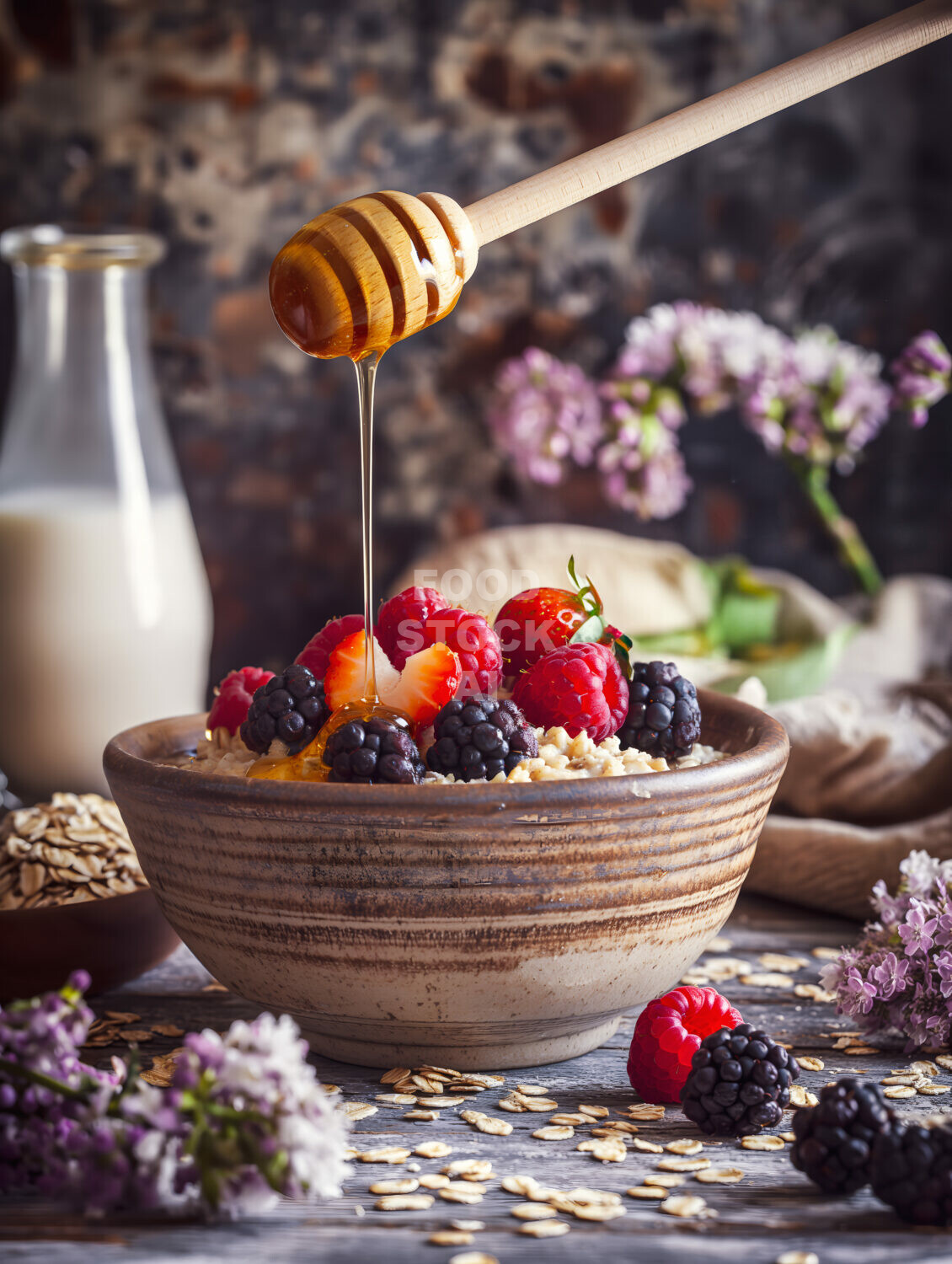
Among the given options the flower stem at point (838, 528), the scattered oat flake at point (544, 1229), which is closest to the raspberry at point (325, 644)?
the scattered oat flake at point (544, 1229)

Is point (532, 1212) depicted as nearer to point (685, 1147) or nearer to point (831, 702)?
point (685, 1147)

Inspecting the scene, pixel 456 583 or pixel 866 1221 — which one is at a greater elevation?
pixel 456 583

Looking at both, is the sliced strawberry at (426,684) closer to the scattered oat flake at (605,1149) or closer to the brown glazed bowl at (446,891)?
the brown glazed bowl at (446,891)

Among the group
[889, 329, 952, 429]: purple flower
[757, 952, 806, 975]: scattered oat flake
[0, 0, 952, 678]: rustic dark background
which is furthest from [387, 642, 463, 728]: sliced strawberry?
[0, 0, 952, 678]: rustic dark background

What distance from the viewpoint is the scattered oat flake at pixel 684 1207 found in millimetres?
772

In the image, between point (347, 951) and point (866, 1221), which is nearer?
point (866, 1221)

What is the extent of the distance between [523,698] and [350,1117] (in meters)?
0.33

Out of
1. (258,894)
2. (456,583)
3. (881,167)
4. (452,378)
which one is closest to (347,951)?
(258,894)

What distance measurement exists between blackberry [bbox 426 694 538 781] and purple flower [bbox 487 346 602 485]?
146 centimetres

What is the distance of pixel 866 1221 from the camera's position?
2.49ft

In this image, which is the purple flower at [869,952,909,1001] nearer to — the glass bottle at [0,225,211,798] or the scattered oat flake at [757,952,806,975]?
the scattered oat flake at [757,952,806,975]

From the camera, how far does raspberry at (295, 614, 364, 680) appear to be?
1079mm

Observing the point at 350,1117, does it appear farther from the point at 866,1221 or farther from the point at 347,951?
the point at 866,1221

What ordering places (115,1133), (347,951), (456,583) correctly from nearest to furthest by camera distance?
(115,1133) < (347,951) < (456,583)
